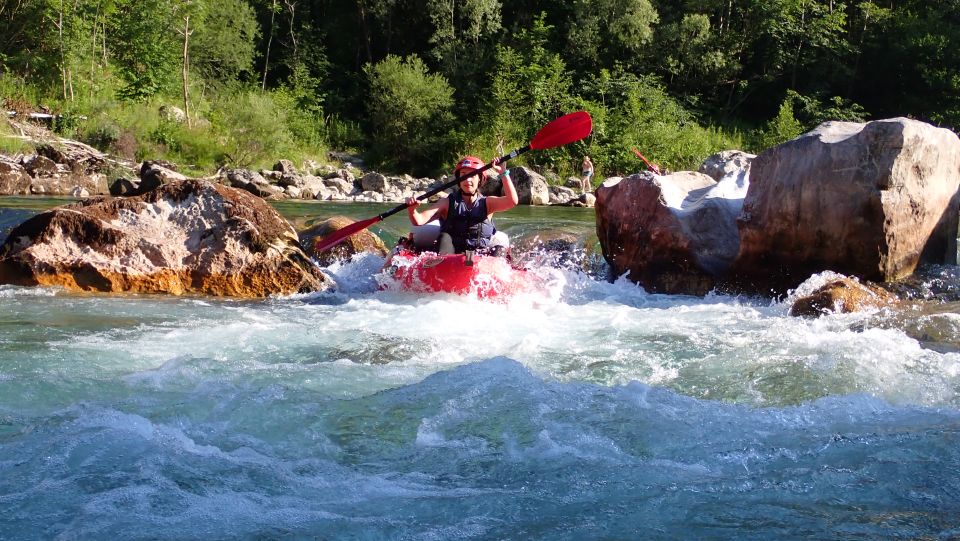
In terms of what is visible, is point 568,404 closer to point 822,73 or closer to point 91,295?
point 91,295

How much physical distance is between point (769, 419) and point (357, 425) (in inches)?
64.7

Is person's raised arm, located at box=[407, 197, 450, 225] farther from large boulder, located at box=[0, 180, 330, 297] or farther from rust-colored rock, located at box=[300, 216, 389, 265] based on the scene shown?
rust-colored rock, located at box=[300, 216, 389, 265]

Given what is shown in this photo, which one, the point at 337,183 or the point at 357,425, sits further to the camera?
the point at 337,183

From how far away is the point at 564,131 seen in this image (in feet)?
24.4

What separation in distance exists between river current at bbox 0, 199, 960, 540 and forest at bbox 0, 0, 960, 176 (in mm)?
16363

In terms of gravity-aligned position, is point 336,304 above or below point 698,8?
below

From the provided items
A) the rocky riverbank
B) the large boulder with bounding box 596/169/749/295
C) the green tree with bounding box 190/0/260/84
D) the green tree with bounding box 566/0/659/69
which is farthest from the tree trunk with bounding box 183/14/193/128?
the large boulder with bounding box 596/169/749/295

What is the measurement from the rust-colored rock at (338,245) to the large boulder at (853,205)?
3.61m

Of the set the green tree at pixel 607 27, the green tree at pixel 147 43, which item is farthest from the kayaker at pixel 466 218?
the green tree at pixel 607 27

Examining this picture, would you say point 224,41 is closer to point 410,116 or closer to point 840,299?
point 410,116

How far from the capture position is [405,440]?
3225mm

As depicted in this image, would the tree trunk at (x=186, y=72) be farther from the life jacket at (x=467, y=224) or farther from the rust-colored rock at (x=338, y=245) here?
the life jacket at (x=467, y=224)

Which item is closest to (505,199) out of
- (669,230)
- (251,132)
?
(669,230)

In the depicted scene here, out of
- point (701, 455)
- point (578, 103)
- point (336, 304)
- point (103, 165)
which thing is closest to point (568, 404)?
point (701, 455)
